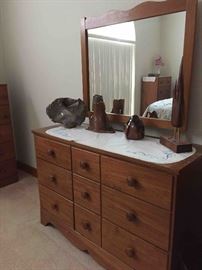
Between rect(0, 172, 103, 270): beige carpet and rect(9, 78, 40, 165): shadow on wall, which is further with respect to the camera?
rect(9, 78, 40, 165): shadow on wall

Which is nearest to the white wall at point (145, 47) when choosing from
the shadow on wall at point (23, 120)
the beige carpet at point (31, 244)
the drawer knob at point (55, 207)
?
the drawer knob at point (55, 207)

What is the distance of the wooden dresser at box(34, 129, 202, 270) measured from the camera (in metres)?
1.15

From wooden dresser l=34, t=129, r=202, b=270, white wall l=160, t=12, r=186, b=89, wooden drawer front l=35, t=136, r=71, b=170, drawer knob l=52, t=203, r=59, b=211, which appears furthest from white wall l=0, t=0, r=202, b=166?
drawer knob l=52, t=203, r=59, b=211

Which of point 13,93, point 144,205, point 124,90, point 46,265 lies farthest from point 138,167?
point 13,93

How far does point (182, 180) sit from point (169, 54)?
747 mm

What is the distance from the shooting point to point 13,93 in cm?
294

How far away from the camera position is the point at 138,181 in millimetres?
1211

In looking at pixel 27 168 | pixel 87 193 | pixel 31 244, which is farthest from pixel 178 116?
pixel 27 168

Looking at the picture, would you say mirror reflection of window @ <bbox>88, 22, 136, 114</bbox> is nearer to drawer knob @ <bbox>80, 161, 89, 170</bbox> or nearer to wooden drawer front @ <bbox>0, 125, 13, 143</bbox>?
drawer knob @ <bbox>80, 161, 89, 170</bbox>

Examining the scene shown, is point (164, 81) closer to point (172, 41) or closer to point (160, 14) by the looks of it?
point (172, 41)

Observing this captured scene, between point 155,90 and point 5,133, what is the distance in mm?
1863

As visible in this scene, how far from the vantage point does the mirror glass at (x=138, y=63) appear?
139 centimetres

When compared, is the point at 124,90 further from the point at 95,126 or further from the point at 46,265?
the point at 46,265

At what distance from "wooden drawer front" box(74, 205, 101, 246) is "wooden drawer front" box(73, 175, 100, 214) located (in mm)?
53
